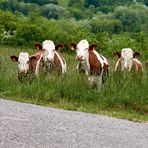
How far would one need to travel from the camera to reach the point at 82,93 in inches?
538

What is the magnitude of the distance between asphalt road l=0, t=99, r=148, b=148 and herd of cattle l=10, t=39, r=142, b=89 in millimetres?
3754

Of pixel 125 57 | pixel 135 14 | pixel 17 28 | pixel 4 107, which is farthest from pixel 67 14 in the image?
pixel 4 107

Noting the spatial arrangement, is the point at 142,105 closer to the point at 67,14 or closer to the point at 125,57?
the point at 125,57

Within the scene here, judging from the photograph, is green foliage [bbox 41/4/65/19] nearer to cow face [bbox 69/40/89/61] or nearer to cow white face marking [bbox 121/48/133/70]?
cow white face marking [bbox 121/48/133/70]

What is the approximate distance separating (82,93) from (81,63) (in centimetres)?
212

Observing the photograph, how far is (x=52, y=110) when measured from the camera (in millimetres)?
11562

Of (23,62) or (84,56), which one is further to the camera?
(23,62)

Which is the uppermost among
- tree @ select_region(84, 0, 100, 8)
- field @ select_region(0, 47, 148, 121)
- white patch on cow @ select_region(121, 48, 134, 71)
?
tree @ select_region(84, 0, 100, 8)

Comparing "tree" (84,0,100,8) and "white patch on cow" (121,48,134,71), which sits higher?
"tree" (84,0,100,8)

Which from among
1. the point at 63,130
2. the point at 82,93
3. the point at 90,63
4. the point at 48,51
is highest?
the point at 48,51

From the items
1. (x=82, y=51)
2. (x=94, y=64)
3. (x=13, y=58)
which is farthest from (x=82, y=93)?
(x=13, y=58)

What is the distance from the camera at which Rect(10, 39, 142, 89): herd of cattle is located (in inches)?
608

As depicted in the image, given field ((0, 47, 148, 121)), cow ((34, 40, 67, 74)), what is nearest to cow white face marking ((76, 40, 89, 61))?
cow ((34, 40, 67, 74))

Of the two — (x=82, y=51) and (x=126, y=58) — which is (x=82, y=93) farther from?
(x=126, y=58)
